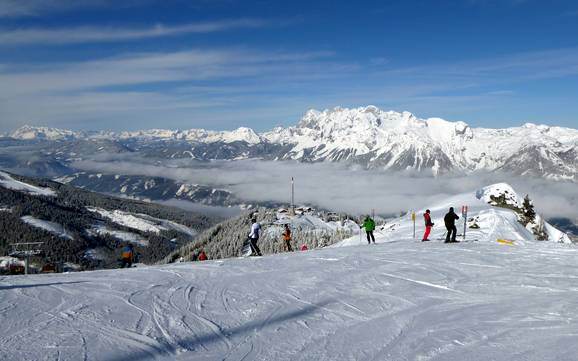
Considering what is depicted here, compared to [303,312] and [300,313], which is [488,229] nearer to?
[303,312]

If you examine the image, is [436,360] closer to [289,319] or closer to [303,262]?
[289,319]

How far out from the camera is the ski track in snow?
28.5ft

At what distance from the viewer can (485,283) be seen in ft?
49.2

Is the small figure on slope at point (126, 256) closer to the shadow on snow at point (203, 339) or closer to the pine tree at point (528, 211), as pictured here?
the shadow on snow at point (203, 339)

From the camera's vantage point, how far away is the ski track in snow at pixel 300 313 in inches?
341

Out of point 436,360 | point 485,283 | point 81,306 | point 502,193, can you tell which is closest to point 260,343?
point 436,360

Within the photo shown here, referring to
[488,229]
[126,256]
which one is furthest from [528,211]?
[126,256]

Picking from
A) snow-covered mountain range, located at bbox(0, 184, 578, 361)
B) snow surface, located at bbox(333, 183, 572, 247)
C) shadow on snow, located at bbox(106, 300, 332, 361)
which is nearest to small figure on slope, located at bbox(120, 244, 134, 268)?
snow-covered mountain range, located at bbox(0, 184, 578, 361)

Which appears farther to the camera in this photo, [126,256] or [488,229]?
[488,229]

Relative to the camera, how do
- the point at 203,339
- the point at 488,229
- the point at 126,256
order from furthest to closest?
the point at 488,229 → the point at 126,256 → the point at 203,339

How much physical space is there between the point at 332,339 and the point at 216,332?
2524 mm

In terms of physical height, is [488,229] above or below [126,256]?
above

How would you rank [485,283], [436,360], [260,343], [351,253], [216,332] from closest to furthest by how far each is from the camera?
[436,360], [260,343], [216,332], [485,283], [351,253]

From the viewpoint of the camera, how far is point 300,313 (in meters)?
11.4
